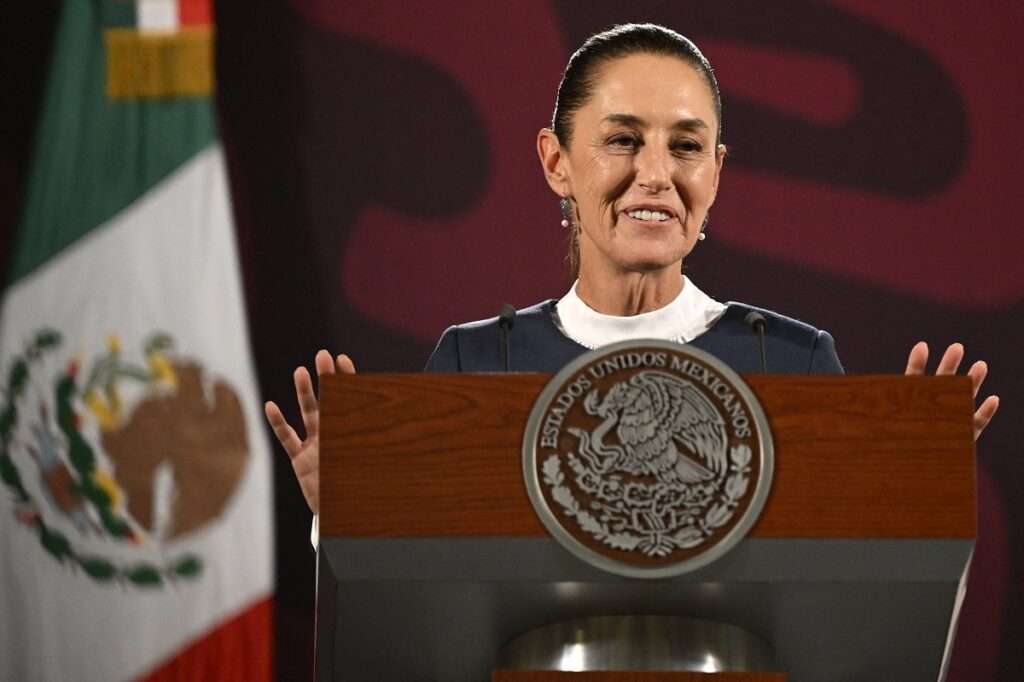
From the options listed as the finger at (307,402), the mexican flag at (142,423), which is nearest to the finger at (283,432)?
the finger at (307,402)

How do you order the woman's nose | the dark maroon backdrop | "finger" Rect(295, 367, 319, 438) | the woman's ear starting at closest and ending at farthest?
"finger" Rect(295, 367, 319, 438)
the woman's nose
the woman's ear
the dark maroon backdrop

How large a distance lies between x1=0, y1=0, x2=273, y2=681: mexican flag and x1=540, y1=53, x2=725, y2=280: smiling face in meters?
1.75

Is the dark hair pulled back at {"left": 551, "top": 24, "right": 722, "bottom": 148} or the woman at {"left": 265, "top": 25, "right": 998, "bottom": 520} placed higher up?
the dark hair pulled back at {"left": 551, "top": 24, "right": 722, "bottom": 148}

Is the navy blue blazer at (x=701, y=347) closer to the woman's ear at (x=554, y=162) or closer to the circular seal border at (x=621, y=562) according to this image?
the woman's ear at (x=554, y=162)

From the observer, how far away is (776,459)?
1425mm

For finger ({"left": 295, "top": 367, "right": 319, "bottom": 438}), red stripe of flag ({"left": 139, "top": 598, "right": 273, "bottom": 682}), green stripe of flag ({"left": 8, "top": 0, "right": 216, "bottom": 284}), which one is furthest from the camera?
green stripe of flag ({"left": 8, "top": 0, "right": 216, "bottom": 284})

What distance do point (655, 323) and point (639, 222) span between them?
0.17 meters

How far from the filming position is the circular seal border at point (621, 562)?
1.41 metres

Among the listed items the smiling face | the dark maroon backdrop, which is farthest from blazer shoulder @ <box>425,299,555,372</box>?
the dark maroon backdrop

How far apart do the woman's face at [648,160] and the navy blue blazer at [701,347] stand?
149 millimetres

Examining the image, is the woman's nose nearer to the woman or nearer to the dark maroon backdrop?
the woman

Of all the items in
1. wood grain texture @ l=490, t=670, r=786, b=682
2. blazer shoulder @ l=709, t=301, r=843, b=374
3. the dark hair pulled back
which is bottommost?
wood grain texture @ l=490, t=670, r=786, b=682

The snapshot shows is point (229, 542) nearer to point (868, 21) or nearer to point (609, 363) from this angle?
point (868, 21)

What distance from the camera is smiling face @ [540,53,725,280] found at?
2406 millimetres
